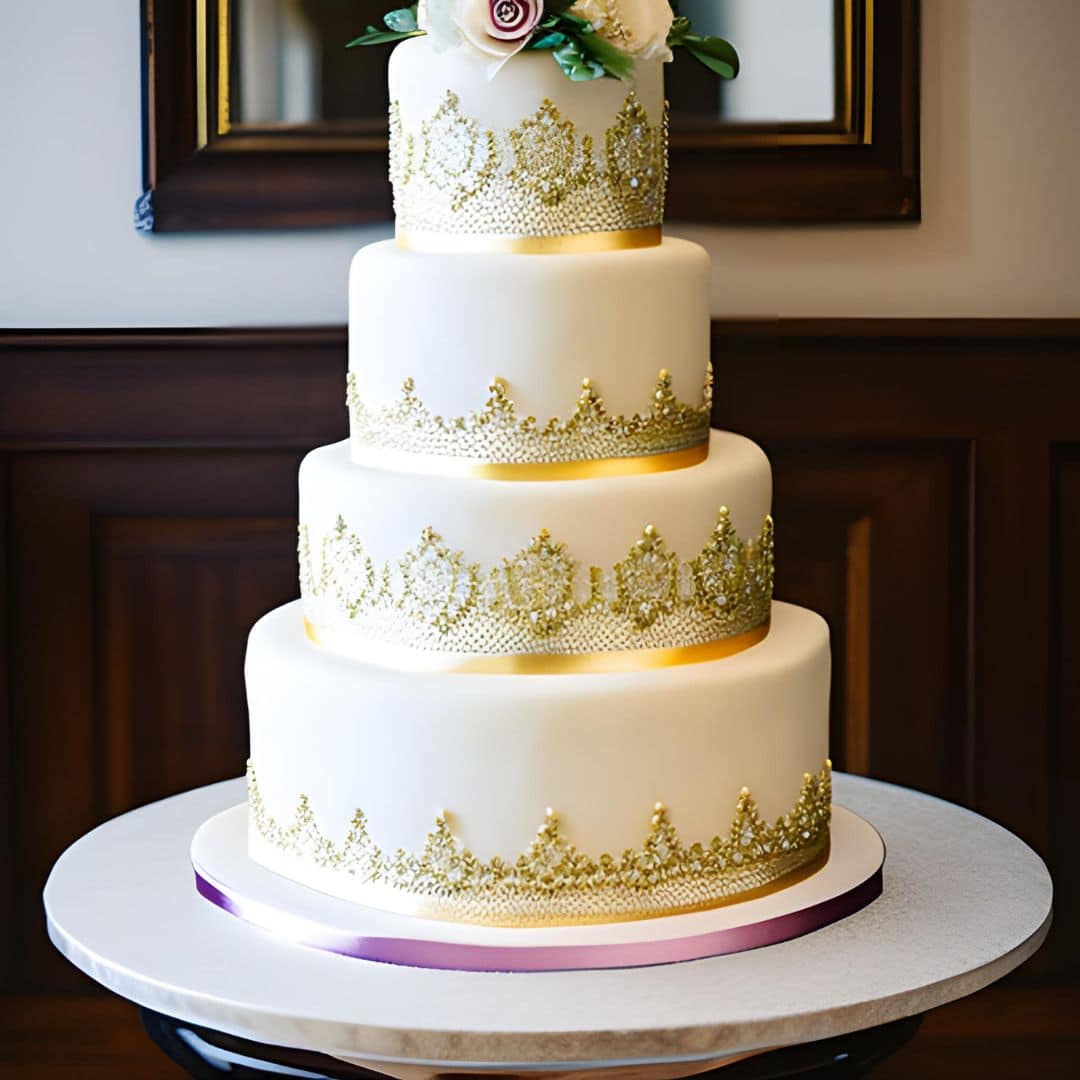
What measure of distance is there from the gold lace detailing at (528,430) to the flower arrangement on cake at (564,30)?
31 centimetres

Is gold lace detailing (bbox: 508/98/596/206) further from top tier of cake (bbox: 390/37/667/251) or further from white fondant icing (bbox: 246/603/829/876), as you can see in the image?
white fondant icing (bbox: 246/603/829/876)

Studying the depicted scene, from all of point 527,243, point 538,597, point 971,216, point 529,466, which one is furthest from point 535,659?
point 971,216

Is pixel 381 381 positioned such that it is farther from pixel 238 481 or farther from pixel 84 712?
pixel 84 712

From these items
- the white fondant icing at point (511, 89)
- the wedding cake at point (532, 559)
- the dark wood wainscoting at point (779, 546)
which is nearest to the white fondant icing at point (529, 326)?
the wedding cake at point (532, 559)

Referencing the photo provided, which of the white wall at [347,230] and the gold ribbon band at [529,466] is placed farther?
the white wall at [347,230]

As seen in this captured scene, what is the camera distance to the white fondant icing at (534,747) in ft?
5.36

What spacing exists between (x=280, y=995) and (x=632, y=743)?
40 cm

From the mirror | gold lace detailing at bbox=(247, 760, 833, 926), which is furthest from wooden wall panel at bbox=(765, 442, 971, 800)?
gold lace detailing at bbox=(247, 760, 833, 926)

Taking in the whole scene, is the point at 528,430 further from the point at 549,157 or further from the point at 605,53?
the point at 605,53

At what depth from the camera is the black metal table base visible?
60.4 inches

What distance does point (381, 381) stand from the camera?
5.73 feet

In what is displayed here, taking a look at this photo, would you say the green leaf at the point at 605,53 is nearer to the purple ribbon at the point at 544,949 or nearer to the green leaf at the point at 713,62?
the green leaf at the point at 713,62

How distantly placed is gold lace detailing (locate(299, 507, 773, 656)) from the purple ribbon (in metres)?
0.28

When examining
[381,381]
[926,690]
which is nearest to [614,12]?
[381,381]
